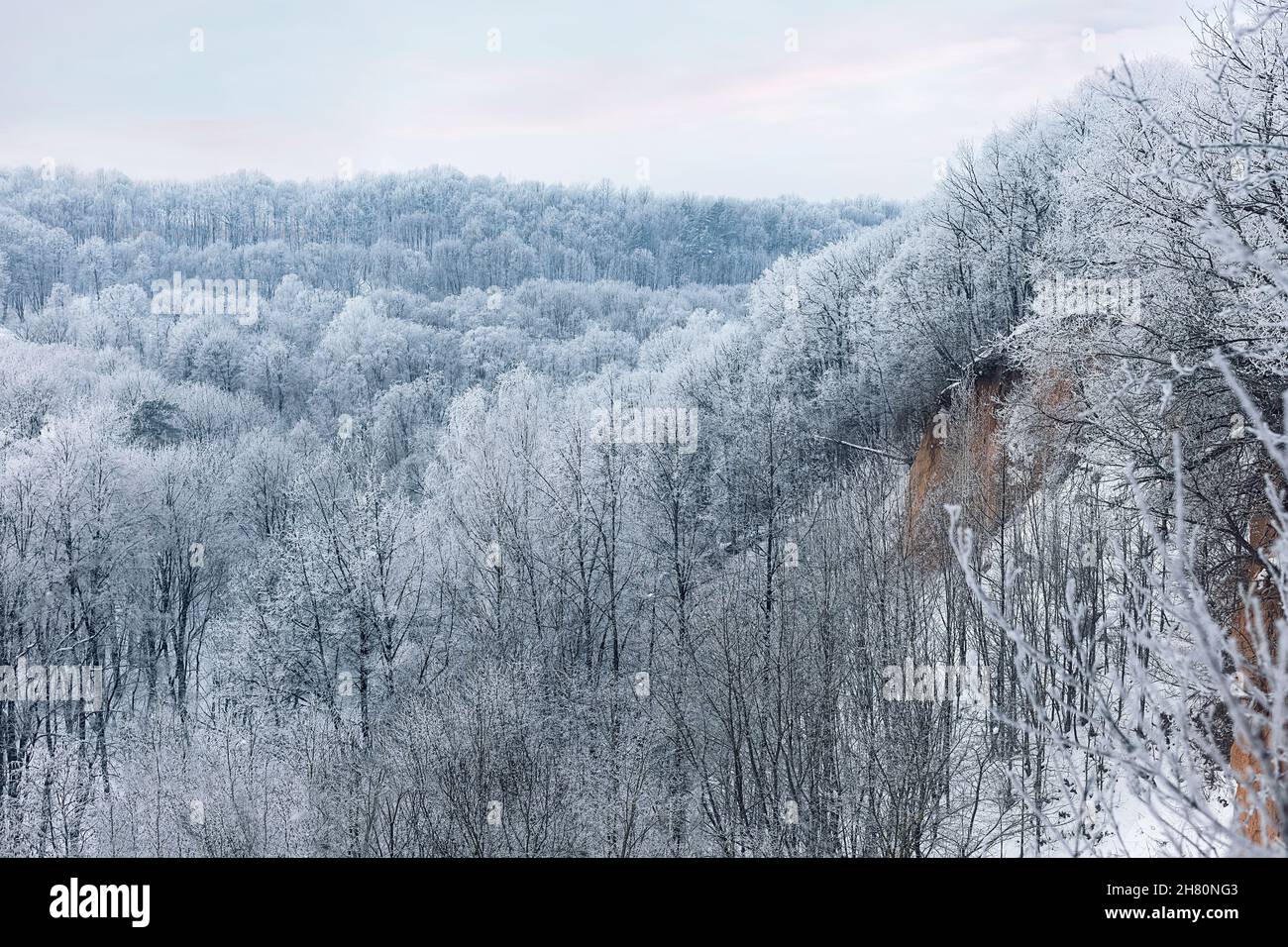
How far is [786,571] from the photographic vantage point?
2259cm

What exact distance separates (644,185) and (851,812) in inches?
4196

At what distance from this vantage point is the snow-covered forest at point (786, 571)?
943 cm

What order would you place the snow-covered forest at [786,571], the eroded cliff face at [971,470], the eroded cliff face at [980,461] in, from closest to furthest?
the snow-covered forest at [786,571]
the eroded cliff face at [980,461]
the eroded cliff face at [971,470]

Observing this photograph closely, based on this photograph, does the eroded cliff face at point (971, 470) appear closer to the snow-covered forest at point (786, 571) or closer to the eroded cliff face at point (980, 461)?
the eroded cliff face at point (980, 461)

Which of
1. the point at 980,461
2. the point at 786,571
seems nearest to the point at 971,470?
the point at 980,461

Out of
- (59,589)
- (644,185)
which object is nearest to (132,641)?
(59,589)

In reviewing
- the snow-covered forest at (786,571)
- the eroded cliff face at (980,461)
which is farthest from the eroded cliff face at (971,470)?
the snow-covered forest at (786,571)

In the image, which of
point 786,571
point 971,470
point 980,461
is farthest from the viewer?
point 786,571

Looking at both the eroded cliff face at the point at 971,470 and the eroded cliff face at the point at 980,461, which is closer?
the eroded cliff face at the point at 980,461

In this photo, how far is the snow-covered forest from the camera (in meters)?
9.43

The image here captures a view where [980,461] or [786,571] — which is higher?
[980,461]

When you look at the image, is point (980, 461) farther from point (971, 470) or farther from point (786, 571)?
point (786, 571)
